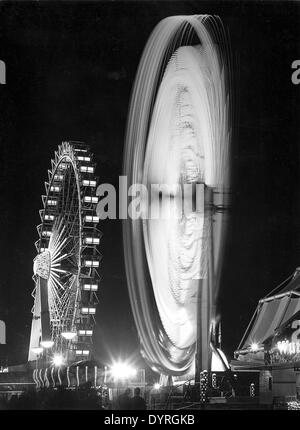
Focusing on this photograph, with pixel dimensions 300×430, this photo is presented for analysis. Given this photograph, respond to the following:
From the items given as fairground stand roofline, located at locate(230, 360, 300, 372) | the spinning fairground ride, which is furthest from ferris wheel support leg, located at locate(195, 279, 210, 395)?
fairground stand roofline, located at locate(230, 360, 300, 372)

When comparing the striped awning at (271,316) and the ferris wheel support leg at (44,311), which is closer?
the striped awning at (271,316)

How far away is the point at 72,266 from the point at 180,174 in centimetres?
1880

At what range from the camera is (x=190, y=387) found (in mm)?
29719

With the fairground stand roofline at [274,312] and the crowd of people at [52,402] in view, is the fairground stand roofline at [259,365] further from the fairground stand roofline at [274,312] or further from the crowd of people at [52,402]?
the crowd of people at [52,402]

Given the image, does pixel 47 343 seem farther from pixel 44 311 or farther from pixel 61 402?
pixel 61 402

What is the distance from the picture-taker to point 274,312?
36.7 meters

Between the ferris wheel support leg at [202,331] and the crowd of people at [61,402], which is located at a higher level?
the ferris wheel support leg at [202,331]

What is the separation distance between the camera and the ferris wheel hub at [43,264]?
155 feet

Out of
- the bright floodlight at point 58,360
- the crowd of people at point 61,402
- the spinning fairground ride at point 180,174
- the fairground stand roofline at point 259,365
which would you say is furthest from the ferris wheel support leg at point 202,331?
the bright floodlight at point 58,360

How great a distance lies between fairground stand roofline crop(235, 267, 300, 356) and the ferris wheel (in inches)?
461

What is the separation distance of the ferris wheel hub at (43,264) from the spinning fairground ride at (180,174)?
16.2 meters

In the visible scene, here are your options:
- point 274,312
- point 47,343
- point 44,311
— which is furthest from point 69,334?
point 274,312

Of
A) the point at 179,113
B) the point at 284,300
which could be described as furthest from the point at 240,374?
the point at 179,113
